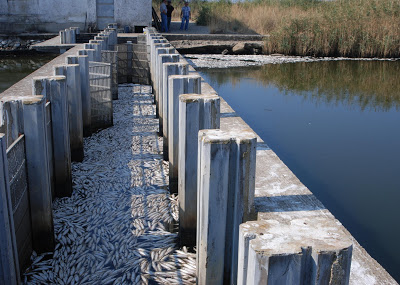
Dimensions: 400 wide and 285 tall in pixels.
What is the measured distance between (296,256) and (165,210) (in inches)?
124

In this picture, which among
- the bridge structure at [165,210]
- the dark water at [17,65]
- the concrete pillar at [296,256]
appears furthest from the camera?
the dark water at [17,65]

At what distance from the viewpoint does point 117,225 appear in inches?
187

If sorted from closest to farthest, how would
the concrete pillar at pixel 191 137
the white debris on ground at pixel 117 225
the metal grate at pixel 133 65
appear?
the white debris on ground at pixel 117 225 < the concrete pillar at pixel 191 137 < the metal grate at pixel 133 65

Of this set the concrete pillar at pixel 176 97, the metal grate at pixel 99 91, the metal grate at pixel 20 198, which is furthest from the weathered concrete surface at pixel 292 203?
the metal grate at pixel 99 91

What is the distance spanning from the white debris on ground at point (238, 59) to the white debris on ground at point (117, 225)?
13.7 meters

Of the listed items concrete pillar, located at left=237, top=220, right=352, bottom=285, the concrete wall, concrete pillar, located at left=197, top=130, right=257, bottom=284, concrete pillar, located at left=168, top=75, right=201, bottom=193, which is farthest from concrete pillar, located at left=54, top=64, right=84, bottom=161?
the concrete wall

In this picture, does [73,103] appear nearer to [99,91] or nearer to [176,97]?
[99,91]

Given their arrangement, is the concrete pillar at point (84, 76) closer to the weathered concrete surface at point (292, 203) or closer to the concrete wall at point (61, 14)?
the weathered concrete surface at point (292, 203)

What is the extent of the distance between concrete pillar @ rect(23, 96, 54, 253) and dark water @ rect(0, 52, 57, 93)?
46.3ft

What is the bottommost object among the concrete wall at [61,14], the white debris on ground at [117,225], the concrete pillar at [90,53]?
the white debris on ground at [117,225]

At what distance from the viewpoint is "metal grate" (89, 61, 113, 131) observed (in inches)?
324

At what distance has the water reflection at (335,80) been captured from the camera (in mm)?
14226

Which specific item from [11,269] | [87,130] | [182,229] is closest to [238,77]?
[87,130]

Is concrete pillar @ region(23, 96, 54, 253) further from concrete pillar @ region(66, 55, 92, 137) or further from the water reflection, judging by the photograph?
the water reflection
